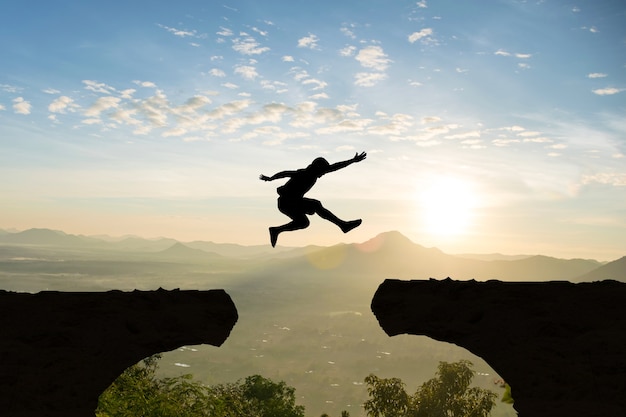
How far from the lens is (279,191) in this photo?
9.51m

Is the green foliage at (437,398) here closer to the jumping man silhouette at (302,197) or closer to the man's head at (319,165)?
the jumping man silhouette at (302,197)

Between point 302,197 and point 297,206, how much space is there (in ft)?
0.70

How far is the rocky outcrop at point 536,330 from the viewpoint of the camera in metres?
4.70

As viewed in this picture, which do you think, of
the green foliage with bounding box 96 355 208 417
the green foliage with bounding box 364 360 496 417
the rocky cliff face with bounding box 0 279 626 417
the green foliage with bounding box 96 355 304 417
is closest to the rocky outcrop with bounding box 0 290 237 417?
the rocky cliff face with bounding box 0 279 626 417

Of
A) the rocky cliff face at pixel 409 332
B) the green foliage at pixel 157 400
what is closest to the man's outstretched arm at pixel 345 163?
the rocky cliff face at pixel 409 332

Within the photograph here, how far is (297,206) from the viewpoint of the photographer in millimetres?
9492

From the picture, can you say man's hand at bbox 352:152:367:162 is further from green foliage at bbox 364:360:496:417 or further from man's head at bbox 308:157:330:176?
green foliage at bbox 364:360:496:417

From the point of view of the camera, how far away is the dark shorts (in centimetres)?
946

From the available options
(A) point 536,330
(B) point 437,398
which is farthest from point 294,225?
(B) point 437,398

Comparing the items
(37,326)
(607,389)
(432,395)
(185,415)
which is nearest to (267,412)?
(432,395)

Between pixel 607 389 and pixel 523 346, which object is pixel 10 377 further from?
pixel 607 389

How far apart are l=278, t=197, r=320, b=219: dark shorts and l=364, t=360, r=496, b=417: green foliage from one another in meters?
25.6

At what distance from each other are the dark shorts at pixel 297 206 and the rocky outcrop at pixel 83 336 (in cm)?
241

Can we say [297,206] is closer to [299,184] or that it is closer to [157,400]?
[299,184]
